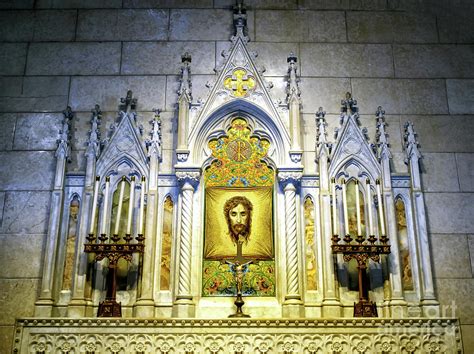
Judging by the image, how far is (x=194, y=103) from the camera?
8.33m

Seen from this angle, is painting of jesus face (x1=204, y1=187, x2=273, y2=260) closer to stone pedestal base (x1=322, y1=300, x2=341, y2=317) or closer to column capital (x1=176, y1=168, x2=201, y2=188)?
column capital (x1=176, y1=168, x2=201, y2=188)

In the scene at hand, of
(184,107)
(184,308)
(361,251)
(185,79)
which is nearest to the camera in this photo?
(184,308)

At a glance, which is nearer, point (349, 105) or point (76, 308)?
point (76, 308)

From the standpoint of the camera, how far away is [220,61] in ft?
28.7

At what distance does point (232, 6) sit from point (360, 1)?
2019mm

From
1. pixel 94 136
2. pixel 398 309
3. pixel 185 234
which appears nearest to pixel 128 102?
pixel 94 136

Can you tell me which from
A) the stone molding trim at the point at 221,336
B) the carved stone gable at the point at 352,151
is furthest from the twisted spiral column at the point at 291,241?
the stone molding trim at the point at 221,336

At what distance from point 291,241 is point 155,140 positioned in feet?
7.60

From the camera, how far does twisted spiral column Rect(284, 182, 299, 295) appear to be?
744 centimetres

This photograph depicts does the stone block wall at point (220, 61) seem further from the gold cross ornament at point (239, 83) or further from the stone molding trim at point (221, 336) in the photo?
the stone molding trim at point (221, 336)


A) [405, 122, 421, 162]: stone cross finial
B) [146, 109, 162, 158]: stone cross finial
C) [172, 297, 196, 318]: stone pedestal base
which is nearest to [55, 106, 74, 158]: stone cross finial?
[146, 109, 162, 158]: stone cross finial

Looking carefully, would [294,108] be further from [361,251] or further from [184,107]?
[361,251]

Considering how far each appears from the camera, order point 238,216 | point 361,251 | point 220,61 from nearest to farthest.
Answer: point 361,251
point 238,216
point 220,61

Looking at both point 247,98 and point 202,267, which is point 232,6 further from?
point 202,267
